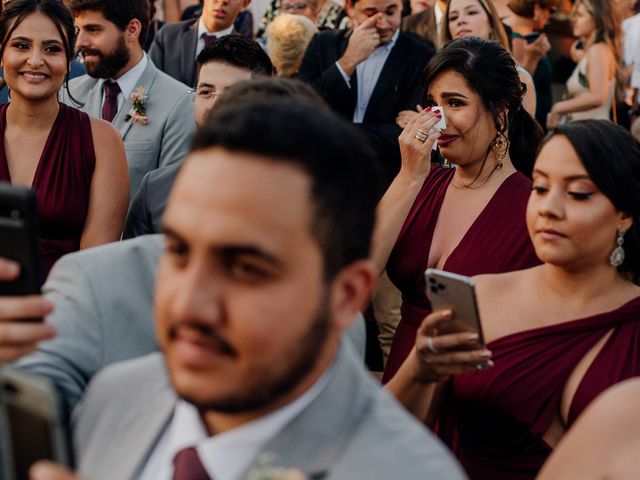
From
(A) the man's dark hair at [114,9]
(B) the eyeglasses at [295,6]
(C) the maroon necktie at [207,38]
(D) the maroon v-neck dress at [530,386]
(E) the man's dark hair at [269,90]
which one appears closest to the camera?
(E) the man's dark hair at [269,90]

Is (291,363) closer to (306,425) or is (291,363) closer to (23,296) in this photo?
(306,425)

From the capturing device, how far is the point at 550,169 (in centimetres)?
304

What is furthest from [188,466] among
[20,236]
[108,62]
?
[108,62]

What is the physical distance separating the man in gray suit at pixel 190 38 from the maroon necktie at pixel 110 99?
43.6 inches

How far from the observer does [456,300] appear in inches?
101

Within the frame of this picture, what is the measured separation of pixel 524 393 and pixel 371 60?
3.42 metres

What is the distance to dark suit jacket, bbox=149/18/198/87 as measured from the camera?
668 cm

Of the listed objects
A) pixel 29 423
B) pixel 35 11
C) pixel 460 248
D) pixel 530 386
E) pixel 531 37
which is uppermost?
pixel 35 11

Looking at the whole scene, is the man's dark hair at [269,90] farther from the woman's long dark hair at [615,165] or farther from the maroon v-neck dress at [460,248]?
the maroon v-neck dress at [460,248]

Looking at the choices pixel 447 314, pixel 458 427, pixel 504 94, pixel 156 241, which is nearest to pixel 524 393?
pixel 458 427

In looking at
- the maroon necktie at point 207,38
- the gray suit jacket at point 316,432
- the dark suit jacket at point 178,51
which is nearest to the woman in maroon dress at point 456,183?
the gray suit jacket at point 316,432

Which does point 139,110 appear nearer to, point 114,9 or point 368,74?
point 114,9

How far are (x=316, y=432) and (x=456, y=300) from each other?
1.11m

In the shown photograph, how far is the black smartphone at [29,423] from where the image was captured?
1.42 meters
